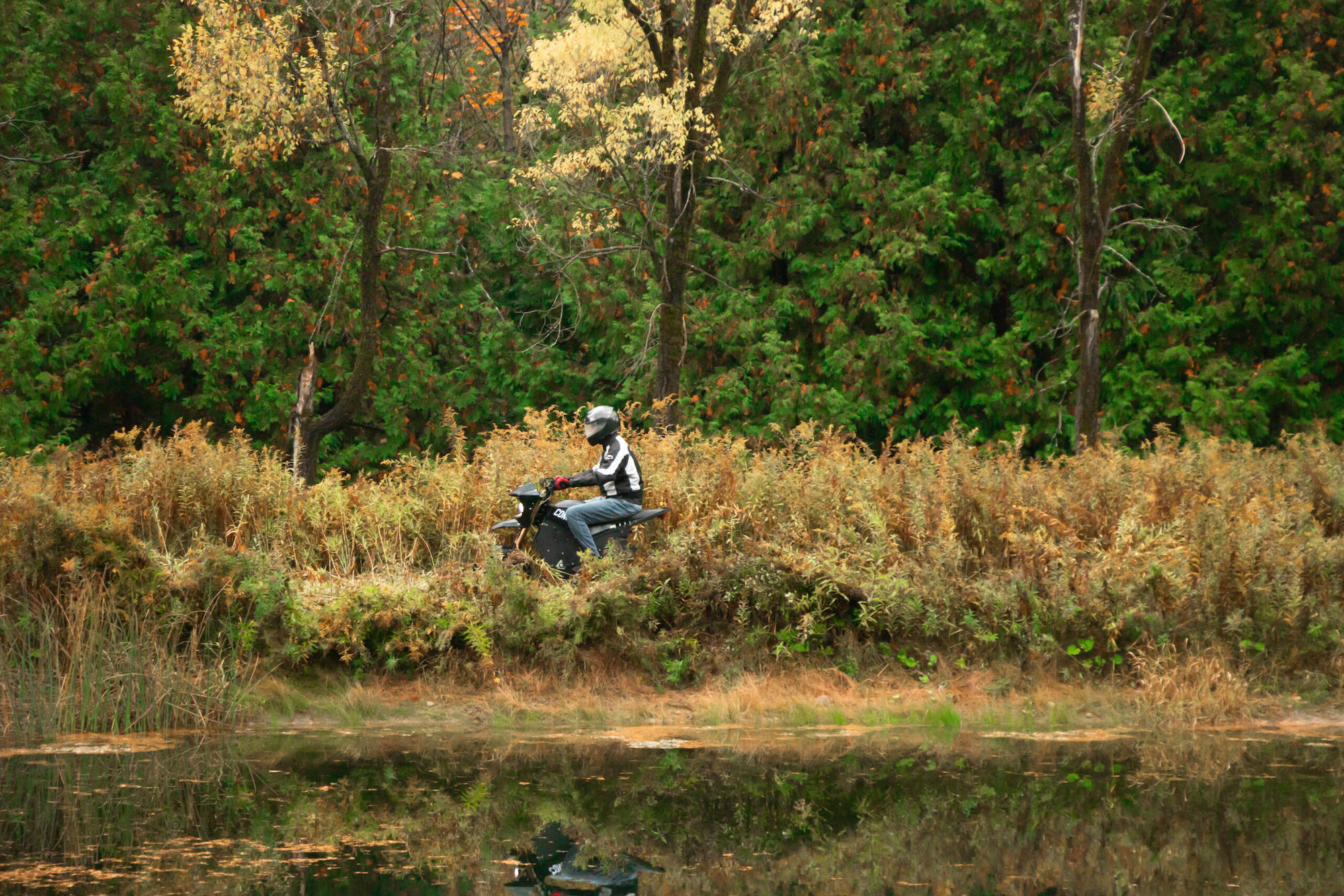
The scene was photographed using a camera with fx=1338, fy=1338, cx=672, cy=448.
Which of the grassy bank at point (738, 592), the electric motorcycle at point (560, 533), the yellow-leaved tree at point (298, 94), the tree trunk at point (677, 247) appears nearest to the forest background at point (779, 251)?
the yellow-leaved tree at point (298, 94)

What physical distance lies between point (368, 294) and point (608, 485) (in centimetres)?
1088

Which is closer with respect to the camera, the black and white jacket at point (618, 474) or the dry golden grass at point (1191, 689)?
the dry golden grass at point (1191, 689)

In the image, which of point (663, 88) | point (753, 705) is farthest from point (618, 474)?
point (663, 88)

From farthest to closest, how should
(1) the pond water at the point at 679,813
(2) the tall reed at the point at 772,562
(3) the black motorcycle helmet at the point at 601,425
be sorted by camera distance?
1. (3) the black motorcycle helmet at the point at 601,425
2. (2) the tall reed at the point at 772,562
3. (1) the pond water at the point at 679,813

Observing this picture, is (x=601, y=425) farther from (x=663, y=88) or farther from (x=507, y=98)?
(x=507, y=98)

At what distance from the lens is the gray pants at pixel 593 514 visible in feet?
35.5

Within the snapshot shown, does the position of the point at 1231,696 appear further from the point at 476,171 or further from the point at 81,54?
the point at 81,54

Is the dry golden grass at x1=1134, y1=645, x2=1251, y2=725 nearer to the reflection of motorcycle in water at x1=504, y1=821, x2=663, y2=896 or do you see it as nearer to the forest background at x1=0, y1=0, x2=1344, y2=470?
the reflection of motorcycle in water at x1=504, y1=821, x2=663, y2=896

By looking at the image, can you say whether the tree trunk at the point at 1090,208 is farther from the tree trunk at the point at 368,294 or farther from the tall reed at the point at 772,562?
the tree trunk at the point at 368,294

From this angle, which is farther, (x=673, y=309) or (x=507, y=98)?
(x=507, y=98)

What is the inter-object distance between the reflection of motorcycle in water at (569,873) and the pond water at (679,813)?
0.04 ft

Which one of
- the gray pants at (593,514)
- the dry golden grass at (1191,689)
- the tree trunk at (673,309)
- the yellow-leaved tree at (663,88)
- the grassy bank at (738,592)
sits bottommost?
the dry golden grass at (1191,689)

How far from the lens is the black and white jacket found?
35.0 ft

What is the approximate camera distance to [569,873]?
6039 millimetres
